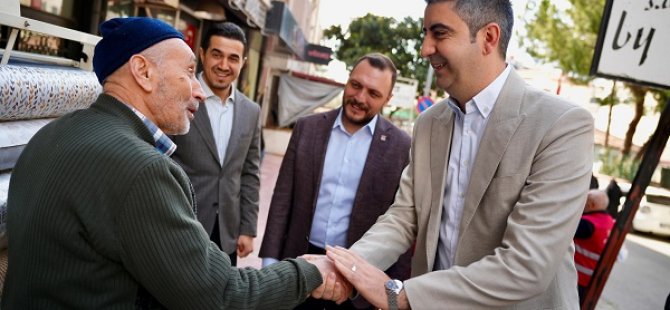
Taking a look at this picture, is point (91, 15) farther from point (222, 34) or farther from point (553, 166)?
point (553, 166)

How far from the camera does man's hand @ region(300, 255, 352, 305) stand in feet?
7.01

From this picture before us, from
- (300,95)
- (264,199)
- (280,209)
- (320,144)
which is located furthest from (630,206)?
(300,95)

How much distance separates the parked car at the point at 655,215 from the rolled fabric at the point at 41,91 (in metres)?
12.8

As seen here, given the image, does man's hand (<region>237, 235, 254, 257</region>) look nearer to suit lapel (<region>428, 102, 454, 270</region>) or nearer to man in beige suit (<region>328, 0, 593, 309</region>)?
man in beige suit (<region>328, 0, 593, 309</region>)

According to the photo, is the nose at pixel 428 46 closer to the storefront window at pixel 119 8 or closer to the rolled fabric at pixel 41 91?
the rolled fabric at pixel 41 91

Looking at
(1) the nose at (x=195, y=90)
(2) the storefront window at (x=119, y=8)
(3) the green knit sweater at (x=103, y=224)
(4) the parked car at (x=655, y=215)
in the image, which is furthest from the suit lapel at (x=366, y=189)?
(4) the parked car at (x=655, y=215)

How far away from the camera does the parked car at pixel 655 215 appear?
1202cm

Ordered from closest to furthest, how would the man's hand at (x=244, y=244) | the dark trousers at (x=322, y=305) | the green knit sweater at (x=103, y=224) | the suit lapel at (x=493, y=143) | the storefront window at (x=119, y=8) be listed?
the green knit sweater at (x=103, y=224), the suit lapel at (x=493, y=143), the dark trousers at (x=322, y=305), the man's hand at (x=244, y=244), the storefront window at (x=119, y=8)

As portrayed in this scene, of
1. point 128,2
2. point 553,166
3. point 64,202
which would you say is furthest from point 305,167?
point 128,2

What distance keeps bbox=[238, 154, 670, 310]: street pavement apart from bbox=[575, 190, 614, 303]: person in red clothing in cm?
254

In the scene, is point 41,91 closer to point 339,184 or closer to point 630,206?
point 339,184

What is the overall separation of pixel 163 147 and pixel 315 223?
1548mm

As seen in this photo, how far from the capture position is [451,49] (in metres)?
1.99

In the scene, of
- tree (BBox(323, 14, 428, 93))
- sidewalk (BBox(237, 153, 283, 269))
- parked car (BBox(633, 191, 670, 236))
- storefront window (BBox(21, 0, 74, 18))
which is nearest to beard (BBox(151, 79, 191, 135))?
storefront window (BBox(21, 0, 74, 18))
